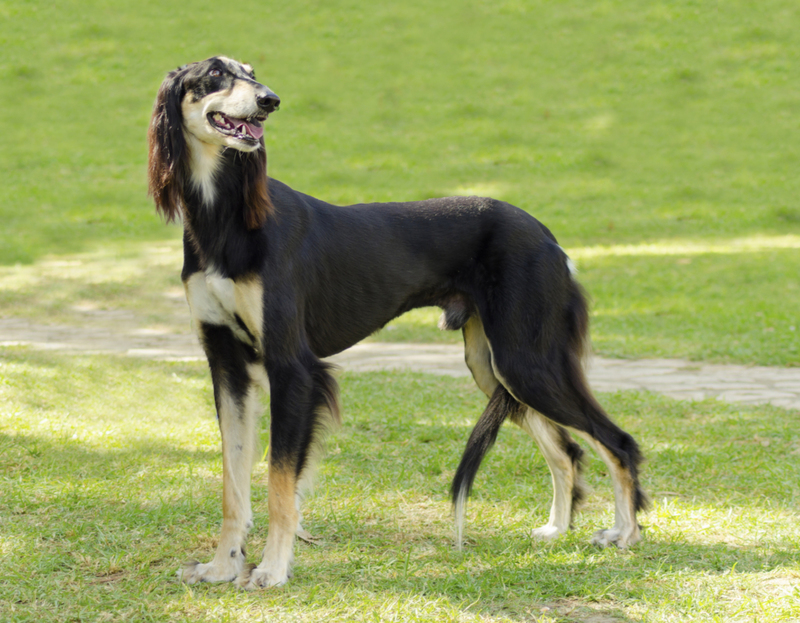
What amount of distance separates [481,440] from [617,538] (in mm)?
793

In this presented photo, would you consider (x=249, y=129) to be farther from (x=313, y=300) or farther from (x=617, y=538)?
(x=617, y=538)

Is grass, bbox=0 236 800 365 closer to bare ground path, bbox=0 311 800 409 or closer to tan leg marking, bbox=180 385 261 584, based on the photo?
bare ground path, bbox=0 311 800 409

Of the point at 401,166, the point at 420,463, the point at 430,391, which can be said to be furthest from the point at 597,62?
the point at 420,463

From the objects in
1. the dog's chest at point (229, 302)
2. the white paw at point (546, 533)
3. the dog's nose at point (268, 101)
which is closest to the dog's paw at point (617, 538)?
the white paw at point (546, 533)

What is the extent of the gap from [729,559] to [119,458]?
3.52 metres

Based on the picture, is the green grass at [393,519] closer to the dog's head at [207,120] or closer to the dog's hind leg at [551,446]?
the dog's hind leg at [551,446]

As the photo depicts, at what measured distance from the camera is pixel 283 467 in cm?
341

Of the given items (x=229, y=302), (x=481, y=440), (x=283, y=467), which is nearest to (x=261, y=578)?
(x=283, y=467)

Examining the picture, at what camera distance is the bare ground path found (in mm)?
7121

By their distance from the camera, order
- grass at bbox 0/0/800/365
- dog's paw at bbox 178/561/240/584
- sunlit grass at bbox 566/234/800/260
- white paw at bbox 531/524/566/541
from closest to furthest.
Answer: dog's paw at bbox 178/561/240/584, white paw at bbox 531/524/566/541, sunlit grass at bbox 566/234/800/260, grass at bbox 0/0/800/365

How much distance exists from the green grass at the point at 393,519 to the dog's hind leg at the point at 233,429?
22cm

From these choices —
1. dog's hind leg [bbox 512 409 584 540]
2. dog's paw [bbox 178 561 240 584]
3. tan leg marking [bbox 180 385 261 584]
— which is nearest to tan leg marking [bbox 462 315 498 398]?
dog's hind leg [bbox 512 409 584 540]

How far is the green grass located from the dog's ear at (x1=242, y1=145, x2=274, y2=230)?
156 centimetres

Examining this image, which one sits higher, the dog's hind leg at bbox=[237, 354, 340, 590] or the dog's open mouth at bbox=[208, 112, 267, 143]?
the dog's open mouth at bbox=[208, 112, 267, 143]
